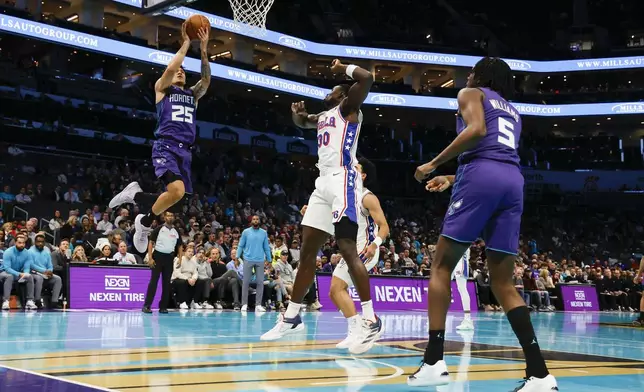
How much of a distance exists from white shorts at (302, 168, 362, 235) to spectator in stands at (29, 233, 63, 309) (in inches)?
301

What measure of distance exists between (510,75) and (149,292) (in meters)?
8.68

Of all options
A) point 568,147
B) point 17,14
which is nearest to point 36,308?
point 17,14

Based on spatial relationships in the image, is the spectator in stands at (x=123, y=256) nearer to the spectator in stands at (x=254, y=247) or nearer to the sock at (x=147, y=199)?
the spectator in stands at (x=254, y=247)

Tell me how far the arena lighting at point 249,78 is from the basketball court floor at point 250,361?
1471cm

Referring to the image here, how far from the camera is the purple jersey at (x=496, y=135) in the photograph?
14.6 ft

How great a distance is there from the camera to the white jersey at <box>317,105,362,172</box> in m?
6.62

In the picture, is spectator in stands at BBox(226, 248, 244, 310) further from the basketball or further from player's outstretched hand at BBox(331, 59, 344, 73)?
player's outstretched hand at BBox(331, 59, 344, 73)

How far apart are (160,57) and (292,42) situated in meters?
9.20

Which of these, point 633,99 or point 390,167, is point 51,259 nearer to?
point 390,167

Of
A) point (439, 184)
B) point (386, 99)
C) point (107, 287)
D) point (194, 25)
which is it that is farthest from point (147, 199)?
point (386, 99)

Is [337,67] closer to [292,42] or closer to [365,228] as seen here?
[365,228]

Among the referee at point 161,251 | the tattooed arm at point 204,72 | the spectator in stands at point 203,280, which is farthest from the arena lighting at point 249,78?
the tattooed arm at point 204,72

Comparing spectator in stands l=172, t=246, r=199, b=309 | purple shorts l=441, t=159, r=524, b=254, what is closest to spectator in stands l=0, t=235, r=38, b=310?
spectator in stands l=172, t=246, r=199, b=309

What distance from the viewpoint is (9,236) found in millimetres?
14648
